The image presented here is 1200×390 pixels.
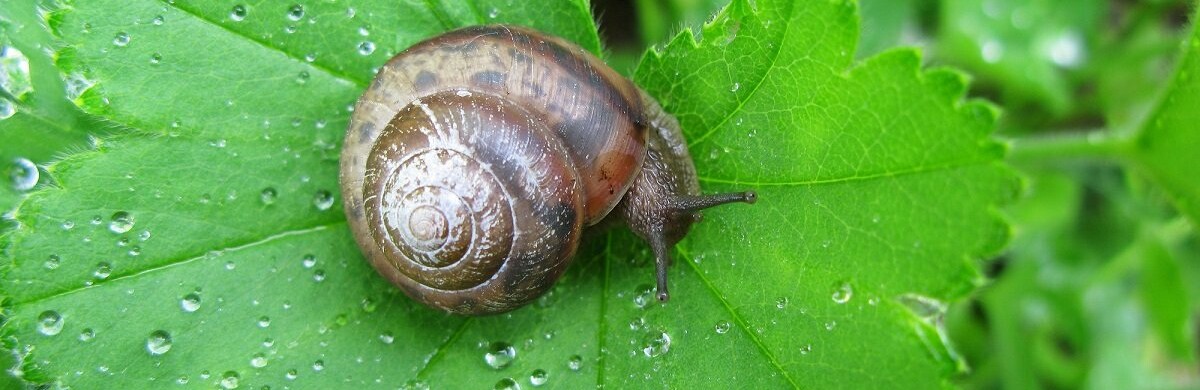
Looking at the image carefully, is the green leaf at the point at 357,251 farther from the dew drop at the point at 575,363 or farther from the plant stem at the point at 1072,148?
the plant stem at the point at 1072,148

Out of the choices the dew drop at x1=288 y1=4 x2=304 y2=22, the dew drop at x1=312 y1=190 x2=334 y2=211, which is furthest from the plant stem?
the dew drop at x1=288 y1=4 x2=304 y2=22

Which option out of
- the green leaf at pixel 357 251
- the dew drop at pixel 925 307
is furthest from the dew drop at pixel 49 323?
the dew drop at pixel 925 307

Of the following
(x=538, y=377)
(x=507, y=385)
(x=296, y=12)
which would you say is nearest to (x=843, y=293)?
(x=538, y=377)

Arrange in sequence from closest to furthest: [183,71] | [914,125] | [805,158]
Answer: [914,125] < [805,158] < [183,71]

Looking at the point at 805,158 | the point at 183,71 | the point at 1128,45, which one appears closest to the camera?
the point at 805,158

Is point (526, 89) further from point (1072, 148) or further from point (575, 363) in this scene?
point (1072, 148)

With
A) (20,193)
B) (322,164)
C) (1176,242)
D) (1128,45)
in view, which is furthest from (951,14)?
(20,193)

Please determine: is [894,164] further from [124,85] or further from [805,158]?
[124,85]
